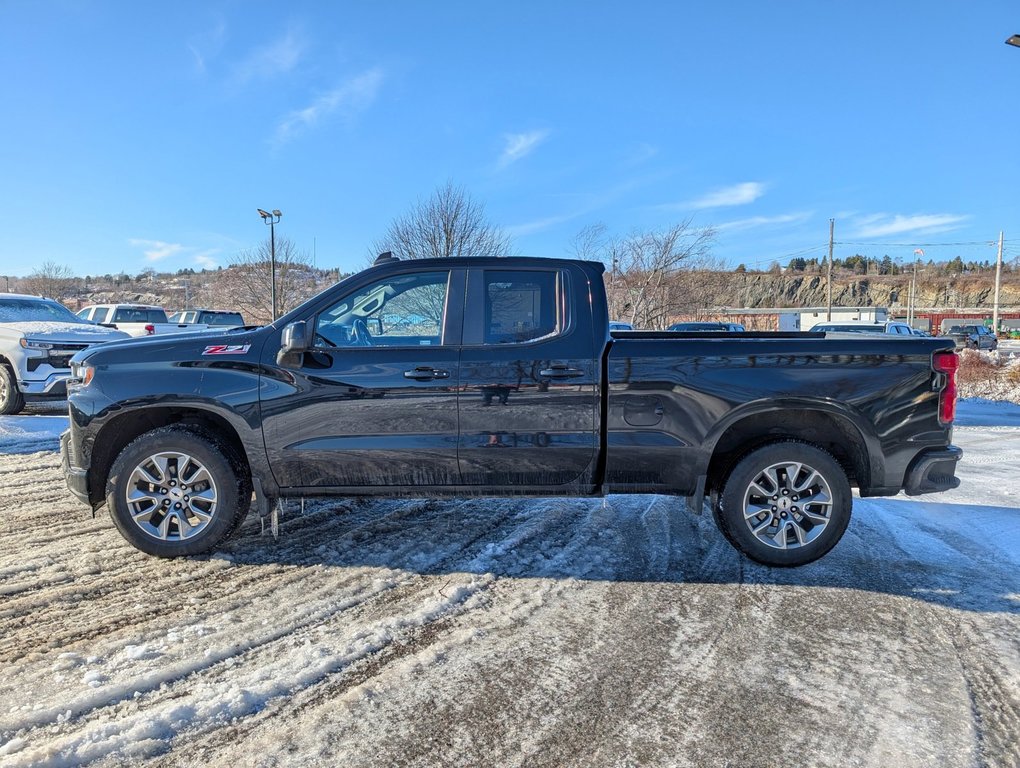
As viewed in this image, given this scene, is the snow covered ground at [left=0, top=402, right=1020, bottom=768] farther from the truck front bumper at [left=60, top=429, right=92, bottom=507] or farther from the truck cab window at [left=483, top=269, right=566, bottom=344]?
the truck cab window at [left=483, top=269, right=566, bottom=344]

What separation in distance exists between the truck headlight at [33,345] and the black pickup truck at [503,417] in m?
7.10

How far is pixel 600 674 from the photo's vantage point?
9.22 ft

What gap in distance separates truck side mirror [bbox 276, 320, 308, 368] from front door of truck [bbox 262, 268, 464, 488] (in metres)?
0.04

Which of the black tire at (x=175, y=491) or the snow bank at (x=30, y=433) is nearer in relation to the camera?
the black tire at (x=175, y=491)

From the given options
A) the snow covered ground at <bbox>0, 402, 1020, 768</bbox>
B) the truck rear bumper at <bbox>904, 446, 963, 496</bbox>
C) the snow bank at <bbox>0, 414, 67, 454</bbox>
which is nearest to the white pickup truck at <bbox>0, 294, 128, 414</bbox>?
the snow bank at <bbox>0, 414, 67, 454</bbox>

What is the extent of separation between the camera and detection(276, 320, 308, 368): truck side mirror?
383 cm

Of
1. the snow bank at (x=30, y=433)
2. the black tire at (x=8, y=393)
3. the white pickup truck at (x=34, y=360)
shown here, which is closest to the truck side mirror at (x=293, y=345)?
the snow bank at (x=30, y=433)

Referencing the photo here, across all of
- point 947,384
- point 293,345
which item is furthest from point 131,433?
point 947,384

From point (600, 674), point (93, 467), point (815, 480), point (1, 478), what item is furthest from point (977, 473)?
point (1, 478)

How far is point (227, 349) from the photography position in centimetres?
399

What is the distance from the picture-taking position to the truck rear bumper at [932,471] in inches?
154

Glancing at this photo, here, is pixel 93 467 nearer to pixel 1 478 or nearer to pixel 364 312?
pixel 364 312

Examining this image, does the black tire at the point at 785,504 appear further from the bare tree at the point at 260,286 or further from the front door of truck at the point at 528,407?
the bare tree at the point at 260,286

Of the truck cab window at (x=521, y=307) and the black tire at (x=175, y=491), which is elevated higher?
the truck cab window at (x=521, y=307)
